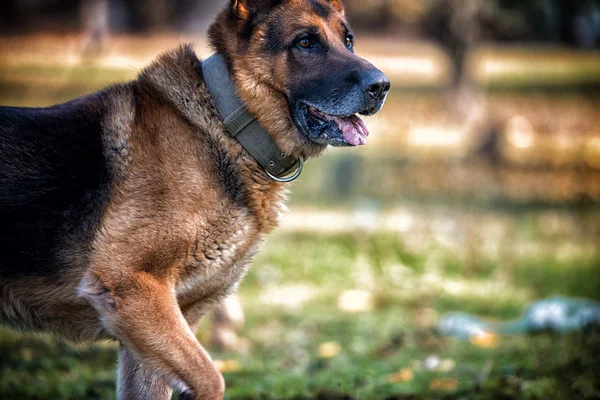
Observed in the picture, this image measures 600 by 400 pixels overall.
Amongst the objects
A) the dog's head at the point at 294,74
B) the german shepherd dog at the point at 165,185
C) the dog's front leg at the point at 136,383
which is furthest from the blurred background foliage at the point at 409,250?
the dog's head at the point at 294,74

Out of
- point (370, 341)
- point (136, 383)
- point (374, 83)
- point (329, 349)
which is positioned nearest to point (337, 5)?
point (374, 83)

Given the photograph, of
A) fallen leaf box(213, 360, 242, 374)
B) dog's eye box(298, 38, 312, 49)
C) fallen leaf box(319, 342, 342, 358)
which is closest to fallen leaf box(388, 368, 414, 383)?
fallen leaf box(319, 342, 342, 358)

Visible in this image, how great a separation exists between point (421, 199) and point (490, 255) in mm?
1685

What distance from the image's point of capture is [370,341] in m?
5.77

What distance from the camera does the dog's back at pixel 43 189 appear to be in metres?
3.06

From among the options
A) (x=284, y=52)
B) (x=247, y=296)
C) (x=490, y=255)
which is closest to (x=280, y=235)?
(x=247, y=296)

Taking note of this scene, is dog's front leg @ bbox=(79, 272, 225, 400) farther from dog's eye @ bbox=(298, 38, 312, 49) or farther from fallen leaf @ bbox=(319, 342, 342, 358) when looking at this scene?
fallen leaf @ bbox=(319, 342, 342, 358)

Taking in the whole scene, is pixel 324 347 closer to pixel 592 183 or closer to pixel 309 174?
pixel 592 183

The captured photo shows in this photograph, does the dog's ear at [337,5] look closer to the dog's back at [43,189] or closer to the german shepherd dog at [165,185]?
the german shepherd dog at [165,185]

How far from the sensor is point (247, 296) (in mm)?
6941

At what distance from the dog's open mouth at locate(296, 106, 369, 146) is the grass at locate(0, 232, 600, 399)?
1.59 metres

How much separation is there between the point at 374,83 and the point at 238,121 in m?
0.69

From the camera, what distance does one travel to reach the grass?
14.3ft

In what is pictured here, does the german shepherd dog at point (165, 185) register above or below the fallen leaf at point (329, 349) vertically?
above
